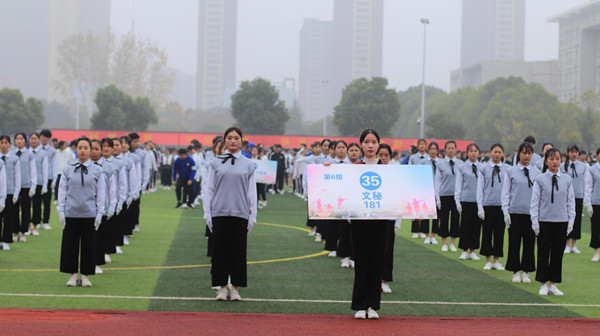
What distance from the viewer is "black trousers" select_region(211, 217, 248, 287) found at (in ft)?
30.7

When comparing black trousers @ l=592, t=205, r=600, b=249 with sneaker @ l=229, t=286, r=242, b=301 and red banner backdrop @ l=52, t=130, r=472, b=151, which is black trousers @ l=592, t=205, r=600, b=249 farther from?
red banner backdrop @ l=52, t=130, r=472, b=151

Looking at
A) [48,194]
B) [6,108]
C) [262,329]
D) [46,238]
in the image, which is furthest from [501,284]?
[6,108]

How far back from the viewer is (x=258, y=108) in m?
66.1

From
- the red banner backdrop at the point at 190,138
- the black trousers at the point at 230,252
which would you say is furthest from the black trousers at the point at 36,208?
the red banner backdrop at the point at 190,138

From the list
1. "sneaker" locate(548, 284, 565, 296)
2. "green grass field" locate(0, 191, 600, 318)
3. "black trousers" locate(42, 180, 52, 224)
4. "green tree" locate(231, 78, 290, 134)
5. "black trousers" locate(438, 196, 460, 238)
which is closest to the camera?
"green grass field" locate(0, 191, 600, 318)

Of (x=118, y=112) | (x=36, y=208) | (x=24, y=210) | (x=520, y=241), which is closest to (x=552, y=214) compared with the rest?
(x=520, y=241)

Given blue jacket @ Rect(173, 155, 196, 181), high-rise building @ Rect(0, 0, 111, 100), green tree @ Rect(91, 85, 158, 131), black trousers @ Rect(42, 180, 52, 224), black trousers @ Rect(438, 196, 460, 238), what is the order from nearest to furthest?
black trousers @ Rect(438, 196, 460, 238)
black trousers @ Rect(42, 180, 52, 224)
blue jacket @ Rect(173, 155, 196, 181)
green tree @ Rect(91, 85, 158, 131)
high-rise building @ Rect(0, 0, 111, 100)

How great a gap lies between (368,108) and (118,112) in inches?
799

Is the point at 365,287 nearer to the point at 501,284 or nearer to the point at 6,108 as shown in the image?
the point at 501,284

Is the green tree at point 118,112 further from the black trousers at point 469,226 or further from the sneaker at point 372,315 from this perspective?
the sneaker at point 372,315

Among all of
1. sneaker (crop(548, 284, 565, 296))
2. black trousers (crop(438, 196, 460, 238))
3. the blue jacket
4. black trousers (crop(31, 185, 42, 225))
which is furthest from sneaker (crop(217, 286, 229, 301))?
the blue jacket

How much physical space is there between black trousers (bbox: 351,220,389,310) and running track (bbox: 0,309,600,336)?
23cm

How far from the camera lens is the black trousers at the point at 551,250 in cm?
1026

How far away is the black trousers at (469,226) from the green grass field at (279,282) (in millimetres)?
429
